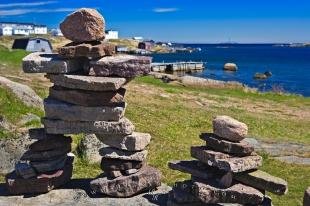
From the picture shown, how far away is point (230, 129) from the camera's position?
12.6 metres

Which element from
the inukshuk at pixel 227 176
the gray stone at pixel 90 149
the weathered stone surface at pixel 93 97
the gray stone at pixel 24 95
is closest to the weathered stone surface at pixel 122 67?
the weathered stone surface at pixel 93 97

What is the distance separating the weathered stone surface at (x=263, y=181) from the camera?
12086 millimetres

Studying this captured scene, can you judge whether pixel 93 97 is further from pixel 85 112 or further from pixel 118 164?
pixel 118 164

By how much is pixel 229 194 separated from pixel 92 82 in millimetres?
4169

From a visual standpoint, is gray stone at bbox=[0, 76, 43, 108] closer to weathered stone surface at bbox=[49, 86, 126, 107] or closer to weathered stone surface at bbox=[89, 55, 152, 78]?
weathered stone surface at bbox=[49, 86, 126, 107]

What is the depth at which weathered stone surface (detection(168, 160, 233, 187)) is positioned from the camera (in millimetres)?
12438

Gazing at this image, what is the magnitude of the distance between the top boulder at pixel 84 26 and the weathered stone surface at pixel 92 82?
105cm

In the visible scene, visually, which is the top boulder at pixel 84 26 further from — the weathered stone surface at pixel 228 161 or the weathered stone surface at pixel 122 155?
the weathered stone surface at pixel 228 161

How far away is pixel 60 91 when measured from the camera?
14.0 meters

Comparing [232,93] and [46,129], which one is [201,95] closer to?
[232,93]

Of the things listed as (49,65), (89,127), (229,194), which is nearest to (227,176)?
(229,194)

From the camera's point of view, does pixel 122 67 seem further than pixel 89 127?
No

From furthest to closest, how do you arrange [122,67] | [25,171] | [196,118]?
[196,118], [25,171], [122,67]

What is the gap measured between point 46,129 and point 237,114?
68.4 feet
